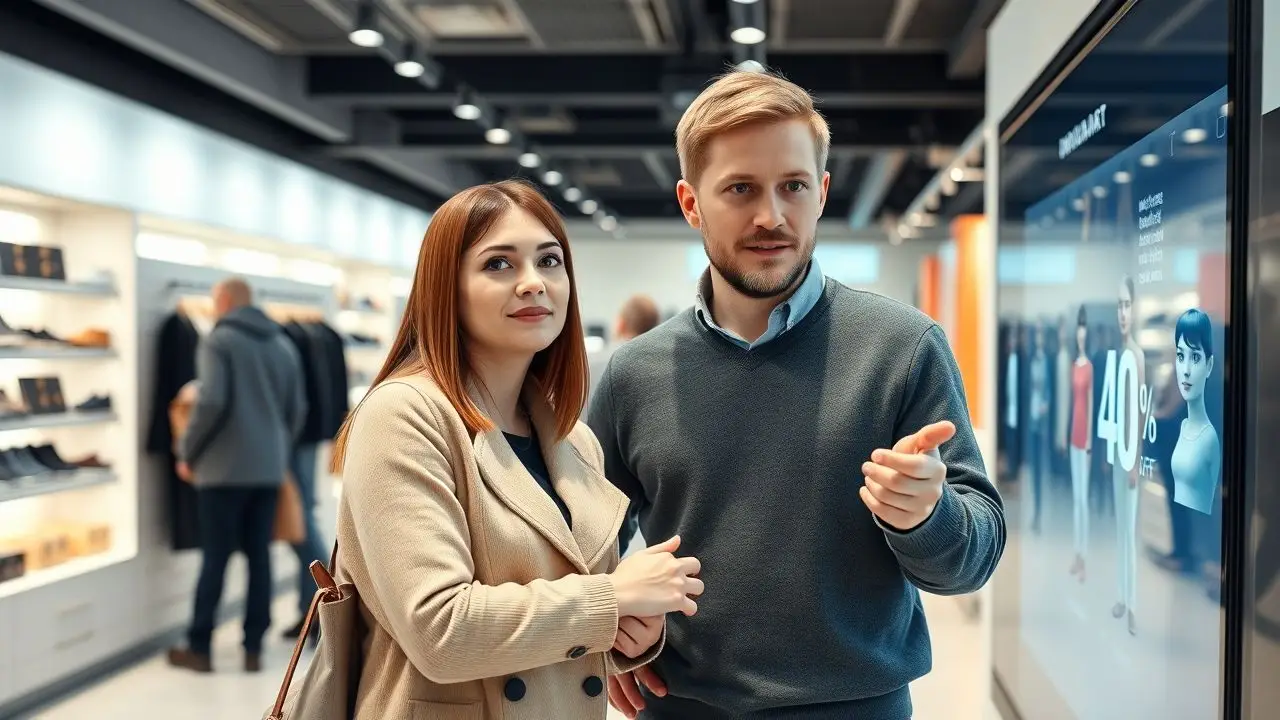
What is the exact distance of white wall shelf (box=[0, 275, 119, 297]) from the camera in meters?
5.01

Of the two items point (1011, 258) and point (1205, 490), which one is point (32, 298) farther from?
point (1205, 490)

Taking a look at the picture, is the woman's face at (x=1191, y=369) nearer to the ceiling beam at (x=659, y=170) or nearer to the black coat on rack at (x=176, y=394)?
the black coat on rack at (x=176, y=394)

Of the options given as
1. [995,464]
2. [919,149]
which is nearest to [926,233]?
[919,149]

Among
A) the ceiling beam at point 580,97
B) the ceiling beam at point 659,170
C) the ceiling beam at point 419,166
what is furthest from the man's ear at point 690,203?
the ceiling beam at point 659,170

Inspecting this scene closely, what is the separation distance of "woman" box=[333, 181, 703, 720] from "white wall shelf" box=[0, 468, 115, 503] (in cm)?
415

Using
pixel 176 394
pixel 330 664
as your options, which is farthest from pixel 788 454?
pixel 176 394

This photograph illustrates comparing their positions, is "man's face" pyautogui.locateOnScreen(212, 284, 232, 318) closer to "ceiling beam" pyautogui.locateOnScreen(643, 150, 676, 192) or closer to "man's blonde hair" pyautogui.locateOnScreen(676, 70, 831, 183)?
"man's blonde hair" pyautogui.locateOnScreen(676, 70, 831, 183)

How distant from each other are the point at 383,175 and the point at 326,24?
4.43 metres

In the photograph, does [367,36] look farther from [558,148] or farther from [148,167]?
[558,148]

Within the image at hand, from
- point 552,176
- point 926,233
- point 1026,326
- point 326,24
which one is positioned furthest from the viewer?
point 926,233

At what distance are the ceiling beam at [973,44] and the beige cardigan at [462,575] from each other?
16.0ft

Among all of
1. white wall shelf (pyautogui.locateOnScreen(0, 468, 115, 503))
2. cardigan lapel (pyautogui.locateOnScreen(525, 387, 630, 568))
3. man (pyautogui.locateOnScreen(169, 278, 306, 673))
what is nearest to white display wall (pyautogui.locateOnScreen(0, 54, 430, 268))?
man (pyautogui.locateOnScreen(169, 278, 306, 673))

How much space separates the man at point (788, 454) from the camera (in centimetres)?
161

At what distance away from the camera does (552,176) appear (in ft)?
33.3
